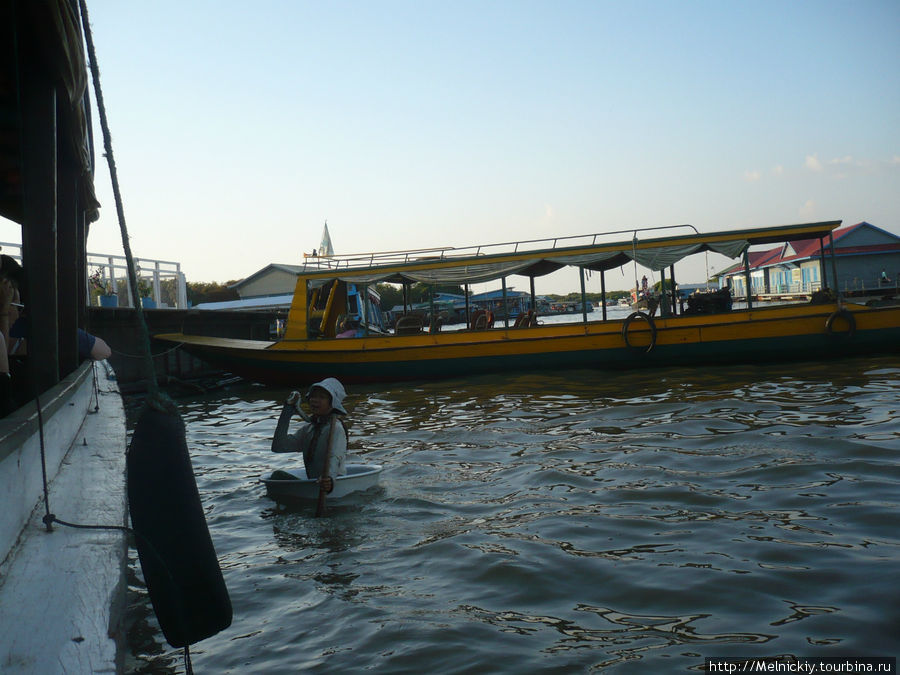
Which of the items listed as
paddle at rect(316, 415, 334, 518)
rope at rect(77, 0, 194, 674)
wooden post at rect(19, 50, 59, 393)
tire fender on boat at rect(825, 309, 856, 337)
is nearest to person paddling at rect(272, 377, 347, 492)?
paddle at rect(316, 415, 334, 518)

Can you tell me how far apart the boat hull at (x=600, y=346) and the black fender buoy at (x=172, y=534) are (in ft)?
44.8

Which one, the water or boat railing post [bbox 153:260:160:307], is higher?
boat railing post [bbox 153:260:160:307]

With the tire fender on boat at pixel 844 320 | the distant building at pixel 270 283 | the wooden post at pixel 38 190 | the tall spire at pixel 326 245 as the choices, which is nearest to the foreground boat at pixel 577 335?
the tire fender on boat at pixel 844 320

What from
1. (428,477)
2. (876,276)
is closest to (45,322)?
(428,477)

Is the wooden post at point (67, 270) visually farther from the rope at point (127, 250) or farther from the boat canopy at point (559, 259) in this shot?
the boat canopy at point (559, 259)

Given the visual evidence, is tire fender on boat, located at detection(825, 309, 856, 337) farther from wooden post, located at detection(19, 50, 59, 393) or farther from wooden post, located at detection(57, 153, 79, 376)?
wooden post, located at detection(19, 50, 59, 393)

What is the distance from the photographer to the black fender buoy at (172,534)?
192 cm

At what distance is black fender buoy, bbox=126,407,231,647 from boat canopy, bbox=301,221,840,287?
14.2m

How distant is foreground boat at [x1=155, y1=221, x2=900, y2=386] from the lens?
14.8 m

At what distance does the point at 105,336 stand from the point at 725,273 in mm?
58172

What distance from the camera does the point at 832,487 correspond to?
5961 millimetres

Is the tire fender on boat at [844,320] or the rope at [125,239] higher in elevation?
the rope at [125,239]

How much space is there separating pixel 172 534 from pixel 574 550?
3.48 m

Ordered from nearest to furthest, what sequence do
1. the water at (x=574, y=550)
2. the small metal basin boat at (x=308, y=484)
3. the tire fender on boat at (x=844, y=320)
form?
the water at (x=574, y=550)
the small metal basin boat at (x=308, y=484)
the tire fender on boat at (x=844, y=320)
